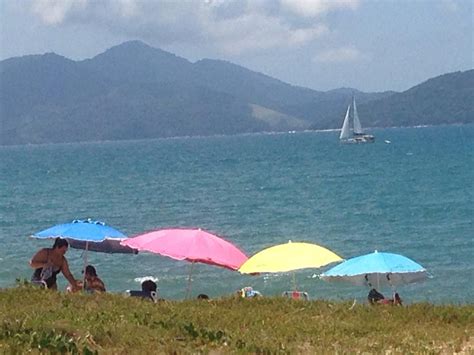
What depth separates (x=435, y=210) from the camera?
48.6m

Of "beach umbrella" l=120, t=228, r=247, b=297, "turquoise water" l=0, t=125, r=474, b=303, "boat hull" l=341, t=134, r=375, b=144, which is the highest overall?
"boat hull" l=341, t=134, r=375, b=144

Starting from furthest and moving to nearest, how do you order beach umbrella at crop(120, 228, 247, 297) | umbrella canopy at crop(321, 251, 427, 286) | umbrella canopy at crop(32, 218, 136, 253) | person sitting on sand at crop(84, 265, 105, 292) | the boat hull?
the boat hull, person sitting on sand at crop(84, 265, 105, 292), umbrella canopy at crop(32, 218, 136, 253), umbrella canopy at crop(321, 251, 427, 286), beach umbrella at crop(120, 228, 247, 297)

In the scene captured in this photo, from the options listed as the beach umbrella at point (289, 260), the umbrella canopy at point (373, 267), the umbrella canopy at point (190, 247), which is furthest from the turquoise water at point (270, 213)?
the umbrella canopy at point (190, 247)

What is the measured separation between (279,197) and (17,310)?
51848mm

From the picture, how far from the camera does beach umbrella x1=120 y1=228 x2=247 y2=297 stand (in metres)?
14.8

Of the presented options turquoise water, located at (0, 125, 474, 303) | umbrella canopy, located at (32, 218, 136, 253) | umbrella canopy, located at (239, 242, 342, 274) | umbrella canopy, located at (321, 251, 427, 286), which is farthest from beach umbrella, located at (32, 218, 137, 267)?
turquoise water, located at (0, 125, 474, 303)

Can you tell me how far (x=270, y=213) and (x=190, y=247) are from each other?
3559 centimetres

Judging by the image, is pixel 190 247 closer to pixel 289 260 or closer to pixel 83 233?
pixel 289 260

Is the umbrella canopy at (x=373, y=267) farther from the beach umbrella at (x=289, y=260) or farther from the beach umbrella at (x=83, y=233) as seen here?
the beach umbrella at (x=83, y=233)

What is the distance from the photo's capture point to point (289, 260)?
1526cm

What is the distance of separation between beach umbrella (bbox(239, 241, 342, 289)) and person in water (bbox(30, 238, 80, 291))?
10.3 feet

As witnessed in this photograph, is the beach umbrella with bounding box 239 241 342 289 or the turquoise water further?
the turquoise water

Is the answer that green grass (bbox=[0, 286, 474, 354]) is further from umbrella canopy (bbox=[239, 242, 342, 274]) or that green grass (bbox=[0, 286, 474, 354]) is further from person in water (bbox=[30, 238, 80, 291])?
umbrella canopy (bbox=[239, 242, 342, 274])

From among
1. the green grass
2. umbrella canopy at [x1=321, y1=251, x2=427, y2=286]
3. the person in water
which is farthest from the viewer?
umbrella canopy at [x1=321, y1=251, x2=427, y2=286]
